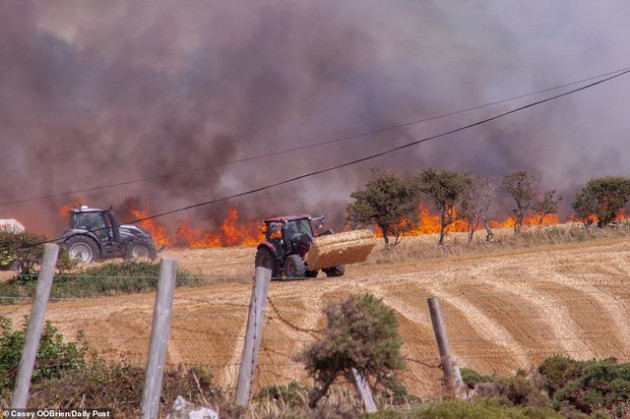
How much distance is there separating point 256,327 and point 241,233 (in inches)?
1688

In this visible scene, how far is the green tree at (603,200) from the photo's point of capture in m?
34.2

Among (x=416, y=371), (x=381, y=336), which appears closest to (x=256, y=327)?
(x=381, y=336)

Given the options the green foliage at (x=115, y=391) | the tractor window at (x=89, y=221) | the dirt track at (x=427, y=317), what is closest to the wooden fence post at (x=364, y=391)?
the green foliage at (x=115, y=391)

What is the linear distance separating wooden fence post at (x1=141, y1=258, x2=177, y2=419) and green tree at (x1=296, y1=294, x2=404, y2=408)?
4.32 ft

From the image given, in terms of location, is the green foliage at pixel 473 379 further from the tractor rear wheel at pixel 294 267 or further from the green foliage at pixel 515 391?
the tractor rear wheel at pixel 294 267

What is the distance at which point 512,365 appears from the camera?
1338 cm

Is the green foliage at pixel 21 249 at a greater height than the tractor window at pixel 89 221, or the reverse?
the tractor window at pixel 89 221

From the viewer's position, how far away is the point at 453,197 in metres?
33.8

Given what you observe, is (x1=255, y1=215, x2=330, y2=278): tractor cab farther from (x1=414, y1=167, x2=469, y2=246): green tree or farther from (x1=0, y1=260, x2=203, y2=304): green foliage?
(x1=414, y1=167, x2=469, y2=246): green tree

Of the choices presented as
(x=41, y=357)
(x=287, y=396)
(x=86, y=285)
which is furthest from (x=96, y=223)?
(x=287, y=396)

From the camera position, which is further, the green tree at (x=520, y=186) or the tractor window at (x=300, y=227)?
the green tree at (x=520, y=186)

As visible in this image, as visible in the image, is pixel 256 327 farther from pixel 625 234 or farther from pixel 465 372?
pixel 625 234

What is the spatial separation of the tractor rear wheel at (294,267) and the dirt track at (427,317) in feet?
3.39

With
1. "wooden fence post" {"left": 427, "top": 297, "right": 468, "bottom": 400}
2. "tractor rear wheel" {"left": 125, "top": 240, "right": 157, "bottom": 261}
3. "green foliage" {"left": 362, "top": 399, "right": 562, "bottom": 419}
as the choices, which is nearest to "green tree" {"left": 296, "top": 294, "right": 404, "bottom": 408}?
"green foliage" {"left": 362, "top": 399, "right": 562, "bottom": 419}
